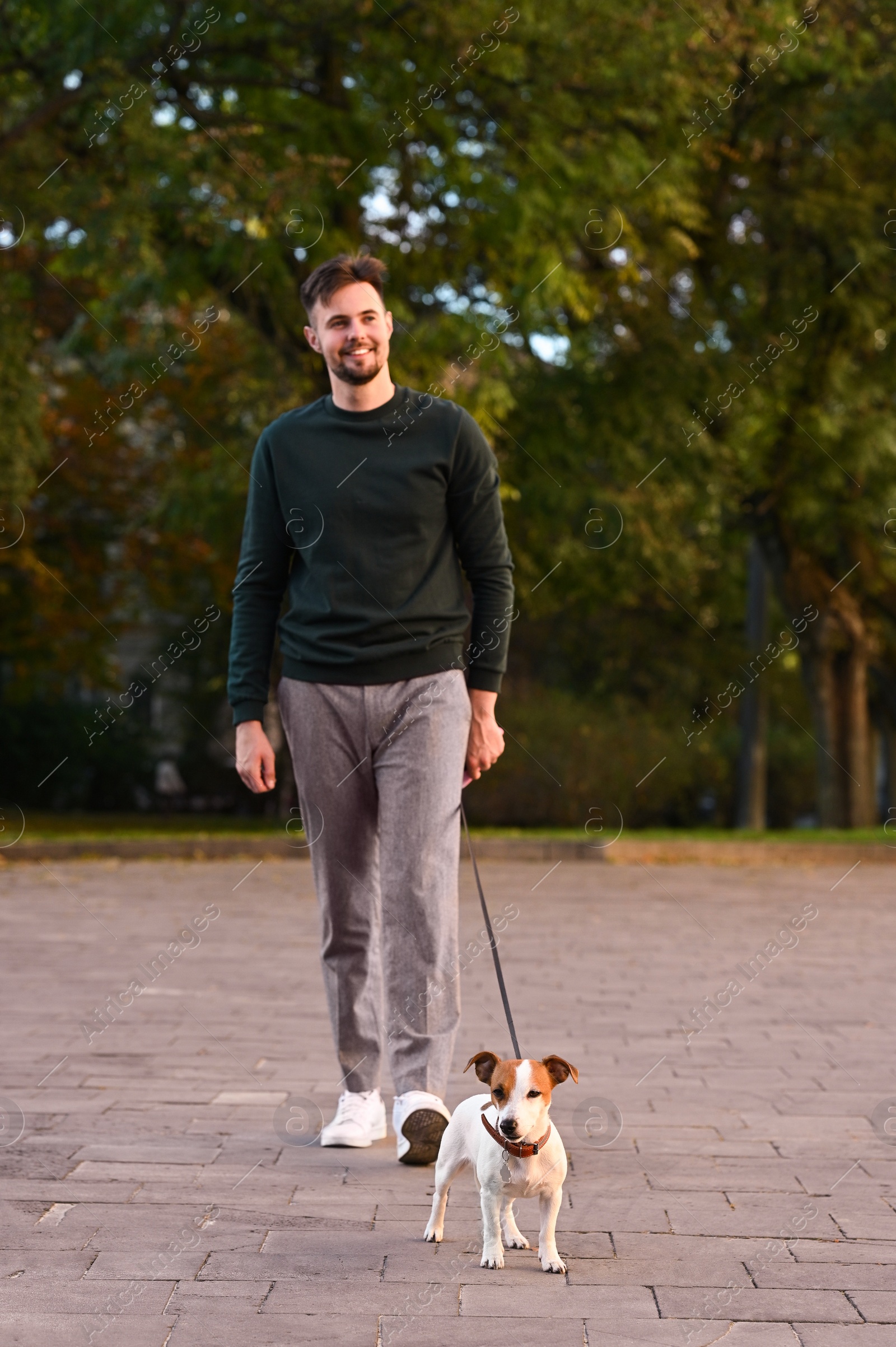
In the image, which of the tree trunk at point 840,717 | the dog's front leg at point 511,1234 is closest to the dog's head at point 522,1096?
the dog's front leg at point 511,1234

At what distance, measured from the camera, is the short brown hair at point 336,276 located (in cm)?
428

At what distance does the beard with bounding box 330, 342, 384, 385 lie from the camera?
4289mm

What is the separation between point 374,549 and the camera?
4242 mm

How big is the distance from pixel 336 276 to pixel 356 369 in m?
0.26

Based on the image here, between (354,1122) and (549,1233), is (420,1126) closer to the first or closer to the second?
(354,1122)

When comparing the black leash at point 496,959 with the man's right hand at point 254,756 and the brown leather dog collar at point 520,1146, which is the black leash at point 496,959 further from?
the man's right hand at point 254,756

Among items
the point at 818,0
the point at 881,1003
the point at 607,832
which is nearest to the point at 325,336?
the point at 881,1003

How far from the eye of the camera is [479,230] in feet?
48.1

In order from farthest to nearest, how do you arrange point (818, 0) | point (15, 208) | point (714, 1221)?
point (818, 0) → point (15, 208) → point (714, 1221)

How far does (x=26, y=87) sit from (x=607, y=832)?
34.3ft

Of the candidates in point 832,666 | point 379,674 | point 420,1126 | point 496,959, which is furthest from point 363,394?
point 832,666

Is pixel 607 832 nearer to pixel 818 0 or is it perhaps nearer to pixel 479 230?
pixel 479 230

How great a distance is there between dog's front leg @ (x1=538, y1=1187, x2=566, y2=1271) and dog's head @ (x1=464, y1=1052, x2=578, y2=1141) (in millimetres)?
153

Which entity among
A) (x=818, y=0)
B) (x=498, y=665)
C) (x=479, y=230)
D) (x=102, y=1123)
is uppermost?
(x=818, y=0)
